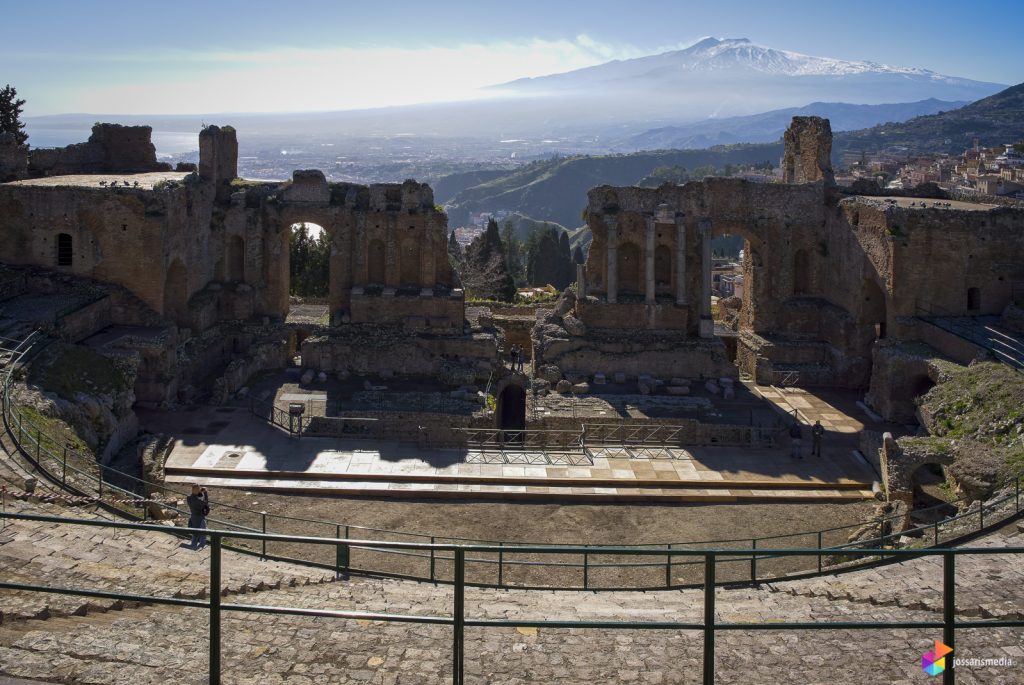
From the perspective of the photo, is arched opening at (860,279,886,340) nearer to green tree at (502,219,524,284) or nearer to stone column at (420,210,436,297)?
stone column at (420,210,436,297)

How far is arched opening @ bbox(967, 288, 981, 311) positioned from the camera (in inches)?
1336

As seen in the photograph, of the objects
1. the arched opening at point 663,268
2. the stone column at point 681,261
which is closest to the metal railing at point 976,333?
the stone column at point 681,261

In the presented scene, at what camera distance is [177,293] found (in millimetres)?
35344

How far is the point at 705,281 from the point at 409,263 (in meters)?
11.2

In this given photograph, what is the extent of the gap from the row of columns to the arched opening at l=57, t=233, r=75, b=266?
1872 centimetres

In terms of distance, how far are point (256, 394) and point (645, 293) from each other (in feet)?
48.2

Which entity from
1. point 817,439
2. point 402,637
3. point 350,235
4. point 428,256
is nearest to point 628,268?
point 428,256

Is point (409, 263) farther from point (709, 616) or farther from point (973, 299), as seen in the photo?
point (709, 616)

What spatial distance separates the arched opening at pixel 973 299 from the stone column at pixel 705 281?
8721mm

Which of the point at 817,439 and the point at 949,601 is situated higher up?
the point at 949,601

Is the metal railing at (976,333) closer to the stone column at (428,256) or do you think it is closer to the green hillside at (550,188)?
the stone column at (428,256)

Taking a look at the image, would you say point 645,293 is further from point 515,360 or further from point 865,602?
point 865,602

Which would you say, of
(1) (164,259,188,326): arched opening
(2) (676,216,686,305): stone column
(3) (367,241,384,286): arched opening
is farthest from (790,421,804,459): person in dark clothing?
(1) (164,259,188,326): arched opening

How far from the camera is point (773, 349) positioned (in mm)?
37844
